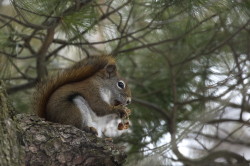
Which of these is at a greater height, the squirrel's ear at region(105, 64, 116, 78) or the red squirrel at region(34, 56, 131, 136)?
the squirrel's ear at region(105, 64, 116, 78)

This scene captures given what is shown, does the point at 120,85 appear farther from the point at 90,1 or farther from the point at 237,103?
the point at 237,103

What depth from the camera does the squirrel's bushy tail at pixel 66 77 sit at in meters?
1.79

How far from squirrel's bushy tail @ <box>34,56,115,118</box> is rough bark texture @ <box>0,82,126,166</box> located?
25 centimetres

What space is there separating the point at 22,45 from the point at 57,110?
0.50 m

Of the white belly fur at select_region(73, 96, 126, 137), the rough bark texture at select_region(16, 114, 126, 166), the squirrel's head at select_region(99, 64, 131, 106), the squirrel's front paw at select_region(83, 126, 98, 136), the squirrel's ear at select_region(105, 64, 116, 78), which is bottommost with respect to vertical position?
the rough bark texture at select_region(16, 114, 126, 166)

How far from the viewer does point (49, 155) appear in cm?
148

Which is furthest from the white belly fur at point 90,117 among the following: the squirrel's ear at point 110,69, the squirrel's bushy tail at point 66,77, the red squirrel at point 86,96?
the squirrel's ear at point 110,69

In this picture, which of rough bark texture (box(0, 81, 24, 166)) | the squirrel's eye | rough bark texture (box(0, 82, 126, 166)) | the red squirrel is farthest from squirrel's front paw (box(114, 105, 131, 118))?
rough bark texture (box(0, 81, 24, 166))

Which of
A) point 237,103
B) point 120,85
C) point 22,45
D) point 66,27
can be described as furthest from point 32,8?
point 237,103

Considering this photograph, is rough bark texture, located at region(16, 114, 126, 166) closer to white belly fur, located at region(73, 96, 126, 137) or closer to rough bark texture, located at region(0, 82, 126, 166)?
rough bark texture, located at region(0, 82, 126, 166)

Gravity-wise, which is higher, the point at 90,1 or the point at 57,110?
the point at 90,1

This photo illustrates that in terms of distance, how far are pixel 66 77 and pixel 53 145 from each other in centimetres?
42

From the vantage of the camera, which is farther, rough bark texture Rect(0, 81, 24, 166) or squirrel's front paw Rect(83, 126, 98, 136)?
squirrel's front paw Rect(83, 126, 98, 136)

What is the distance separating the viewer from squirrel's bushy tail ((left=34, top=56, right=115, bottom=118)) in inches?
70.7
